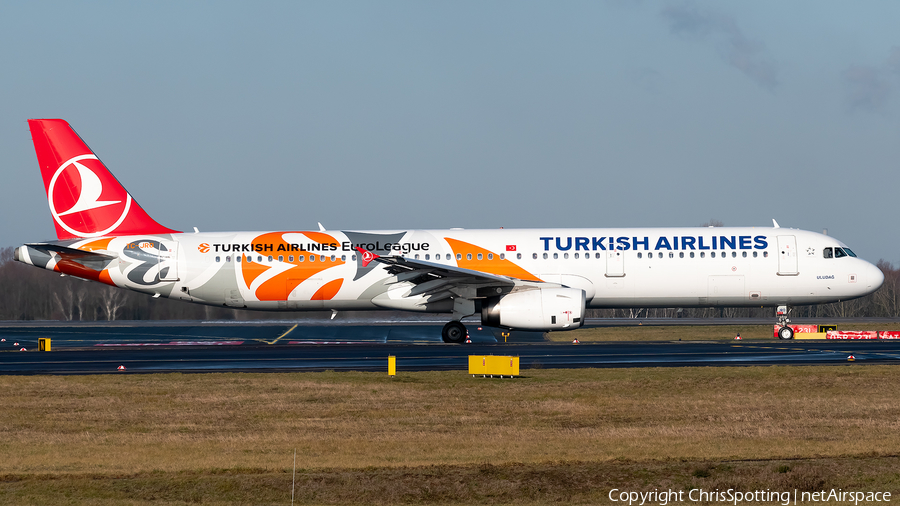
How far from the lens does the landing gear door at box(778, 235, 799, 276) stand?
34.1m

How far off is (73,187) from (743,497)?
32206 mm

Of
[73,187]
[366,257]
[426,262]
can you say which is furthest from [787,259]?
[73,187]

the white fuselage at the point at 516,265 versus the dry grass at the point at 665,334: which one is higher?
the white fuselage at the point at 516,265

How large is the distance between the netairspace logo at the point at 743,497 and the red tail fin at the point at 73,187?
30.2 metres

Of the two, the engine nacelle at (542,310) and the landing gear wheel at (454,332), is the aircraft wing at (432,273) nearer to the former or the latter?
the engine nacelle at (542,310)

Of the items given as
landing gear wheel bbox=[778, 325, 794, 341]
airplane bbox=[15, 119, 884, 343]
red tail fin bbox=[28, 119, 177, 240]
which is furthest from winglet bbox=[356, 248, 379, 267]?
landing gear wheel bbox=[778, 325, 794, 341]

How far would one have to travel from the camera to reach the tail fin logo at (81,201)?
35.8 m

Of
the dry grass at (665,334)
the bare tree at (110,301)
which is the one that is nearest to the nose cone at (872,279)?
the dry grass at (665,334)

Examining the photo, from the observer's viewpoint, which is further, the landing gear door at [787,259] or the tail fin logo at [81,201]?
the tail fin logo at [81,201]

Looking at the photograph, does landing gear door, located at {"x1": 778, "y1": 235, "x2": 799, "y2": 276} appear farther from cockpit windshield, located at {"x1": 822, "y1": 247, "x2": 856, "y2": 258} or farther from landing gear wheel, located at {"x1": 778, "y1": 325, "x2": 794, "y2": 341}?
landing gear wheel, located at {"x1": 778, "y1": 325, "x2": 794, "y2": 341}

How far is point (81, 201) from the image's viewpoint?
35.8m

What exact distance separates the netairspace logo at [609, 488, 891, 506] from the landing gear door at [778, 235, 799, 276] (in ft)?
81.7

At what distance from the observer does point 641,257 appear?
34.1 metres

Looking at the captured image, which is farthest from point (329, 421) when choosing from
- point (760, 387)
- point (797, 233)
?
point (797, 233)
